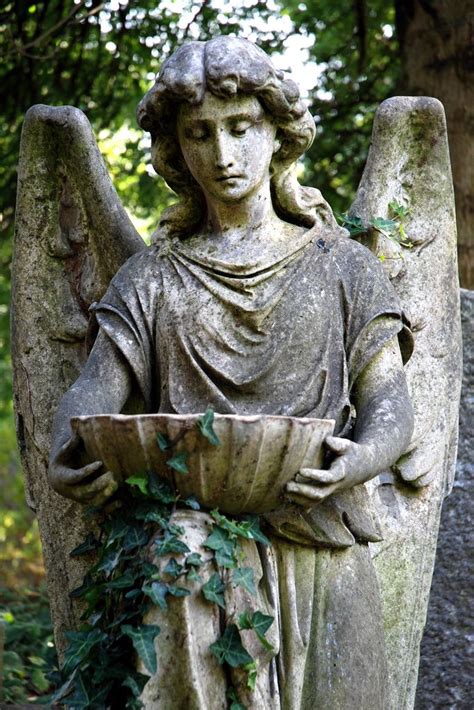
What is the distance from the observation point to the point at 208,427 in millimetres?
4688

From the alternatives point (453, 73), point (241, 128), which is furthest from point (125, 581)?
point (453, 73)

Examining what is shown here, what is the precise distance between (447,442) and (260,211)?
119cm

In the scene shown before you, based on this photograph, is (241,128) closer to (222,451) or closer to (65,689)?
(222,451)

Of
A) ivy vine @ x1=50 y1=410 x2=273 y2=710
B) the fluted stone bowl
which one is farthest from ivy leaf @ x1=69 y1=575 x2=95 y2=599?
the fluted stone bowl

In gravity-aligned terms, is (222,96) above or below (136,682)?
above

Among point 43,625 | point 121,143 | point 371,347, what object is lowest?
point 43,625

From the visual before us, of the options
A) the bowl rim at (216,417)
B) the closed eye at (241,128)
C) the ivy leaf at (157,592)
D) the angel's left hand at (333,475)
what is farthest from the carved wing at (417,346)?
the ivy leaf at (157,592)

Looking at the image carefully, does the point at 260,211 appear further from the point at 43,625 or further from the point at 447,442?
the point at 43,625

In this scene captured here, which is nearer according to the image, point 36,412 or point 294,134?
point 294,134

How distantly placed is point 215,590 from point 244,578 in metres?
0.12

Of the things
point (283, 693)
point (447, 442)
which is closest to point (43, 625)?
point (447, 442)

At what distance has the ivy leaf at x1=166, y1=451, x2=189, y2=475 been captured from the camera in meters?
4.75

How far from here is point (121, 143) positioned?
11570 millimetres

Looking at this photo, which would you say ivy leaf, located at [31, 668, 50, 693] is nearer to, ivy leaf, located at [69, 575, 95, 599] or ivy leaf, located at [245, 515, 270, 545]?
ivy leaf, located at [69, 575, 95, 599]
